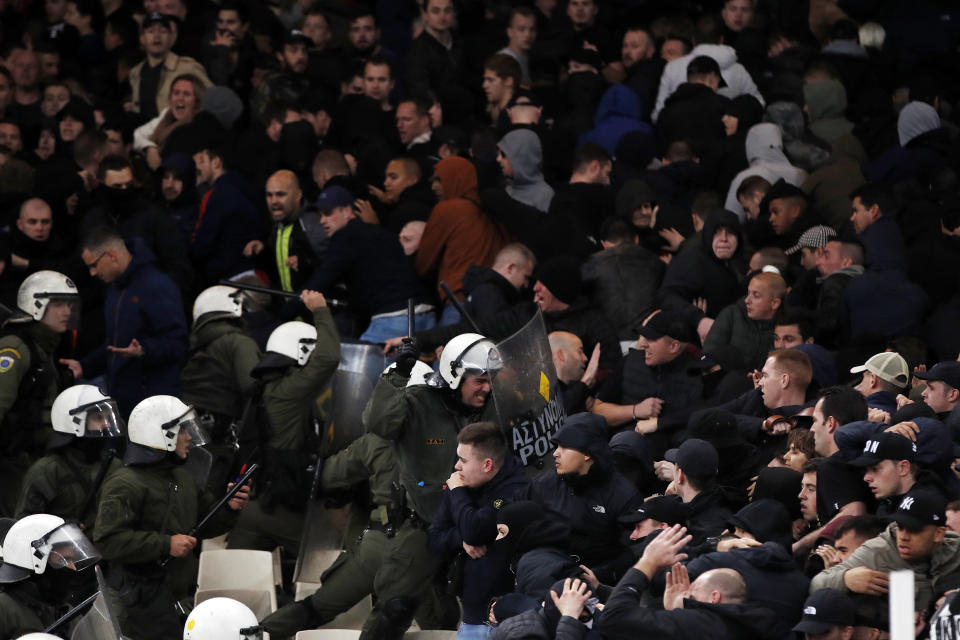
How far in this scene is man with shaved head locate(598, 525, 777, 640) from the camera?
6.60 m

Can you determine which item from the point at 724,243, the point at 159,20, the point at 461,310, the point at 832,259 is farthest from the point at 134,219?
the point at 832,259

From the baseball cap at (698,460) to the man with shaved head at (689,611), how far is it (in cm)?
96

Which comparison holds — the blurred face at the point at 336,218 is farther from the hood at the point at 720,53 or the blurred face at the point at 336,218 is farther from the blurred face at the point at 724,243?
the hood at the point at 720,53

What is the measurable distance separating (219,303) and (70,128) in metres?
3.54

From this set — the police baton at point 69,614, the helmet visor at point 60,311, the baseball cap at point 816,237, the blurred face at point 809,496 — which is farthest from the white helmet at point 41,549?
the baseball cap at point 816,237

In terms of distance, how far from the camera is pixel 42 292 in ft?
36.6

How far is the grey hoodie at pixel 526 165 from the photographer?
40.3 ft

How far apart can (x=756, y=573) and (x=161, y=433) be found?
373cm

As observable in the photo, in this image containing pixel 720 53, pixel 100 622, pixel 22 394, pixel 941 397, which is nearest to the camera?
pixel 100 622

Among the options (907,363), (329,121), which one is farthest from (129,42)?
(907,363)

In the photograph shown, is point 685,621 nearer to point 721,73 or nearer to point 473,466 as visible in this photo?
point 473,466

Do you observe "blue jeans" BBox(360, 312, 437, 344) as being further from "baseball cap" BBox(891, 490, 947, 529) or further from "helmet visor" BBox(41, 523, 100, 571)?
"baseball cap" BBox(891, 490, 947, 529)

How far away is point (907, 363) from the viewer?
938cm

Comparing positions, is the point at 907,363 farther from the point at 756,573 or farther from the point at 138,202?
the point at 138,202
